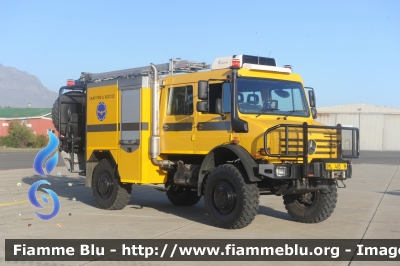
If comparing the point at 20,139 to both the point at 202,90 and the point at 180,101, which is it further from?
the point at 202,90

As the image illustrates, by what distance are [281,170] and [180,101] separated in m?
2.89

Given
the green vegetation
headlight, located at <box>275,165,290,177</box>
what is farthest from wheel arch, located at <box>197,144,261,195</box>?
the green vegetation

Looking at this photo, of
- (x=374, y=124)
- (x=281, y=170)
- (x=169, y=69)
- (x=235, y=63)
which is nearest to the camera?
(x=281, y=170)

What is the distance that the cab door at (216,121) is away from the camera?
1022 cm

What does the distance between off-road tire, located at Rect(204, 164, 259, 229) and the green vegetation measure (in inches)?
2571

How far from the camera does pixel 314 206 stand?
35.5ft

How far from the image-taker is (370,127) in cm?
6900

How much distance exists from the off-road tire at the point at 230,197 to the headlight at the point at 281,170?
59 centimetres

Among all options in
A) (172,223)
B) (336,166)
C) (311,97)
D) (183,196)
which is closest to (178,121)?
(172,223)

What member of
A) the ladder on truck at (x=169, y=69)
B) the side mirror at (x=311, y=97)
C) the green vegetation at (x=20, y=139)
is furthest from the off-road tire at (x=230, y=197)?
the green vegetation at (x=20, y=139)

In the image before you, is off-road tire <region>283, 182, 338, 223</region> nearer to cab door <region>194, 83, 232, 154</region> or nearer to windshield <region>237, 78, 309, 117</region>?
windshield <region>237, 78, 309, 117</region>

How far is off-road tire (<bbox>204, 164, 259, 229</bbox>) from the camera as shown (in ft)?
31.5
